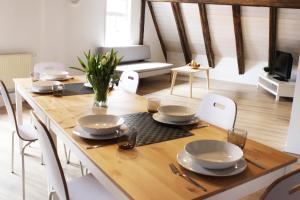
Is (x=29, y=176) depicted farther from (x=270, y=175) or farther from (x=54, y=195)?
(x=270, y=175)

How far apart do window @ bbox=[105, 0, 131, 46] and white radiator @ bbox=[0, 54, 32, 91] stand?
1997mm

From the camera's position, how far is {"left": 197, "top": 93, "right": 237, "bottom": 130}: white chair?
1907 millimetres

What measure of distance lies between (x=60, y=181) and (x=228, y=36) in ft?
18.3

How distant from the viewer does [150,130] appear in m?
1.61

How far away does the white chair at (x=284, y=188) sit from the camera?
0.96 meters

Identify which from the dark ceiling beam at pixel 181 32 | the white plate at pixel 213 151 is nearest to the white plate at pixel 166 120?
the white plate at pixel 213 151

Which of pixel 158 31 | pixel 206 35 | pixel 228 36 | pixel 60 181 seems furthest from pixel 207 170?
pixel 158 31

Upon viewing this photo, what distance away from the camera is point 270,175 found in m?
1.27

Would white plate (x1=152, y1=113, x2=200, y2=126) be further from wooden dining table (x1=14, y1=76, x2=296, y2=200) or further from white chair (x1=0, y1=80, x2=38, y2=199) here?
white chair (x1=0, y1=80, x2=38, y2=199)

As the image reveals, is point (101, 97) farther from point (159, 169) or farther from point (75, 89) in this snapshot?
point (159, 169)

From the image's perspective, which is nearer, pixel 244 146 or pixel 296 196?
pixel 296 196

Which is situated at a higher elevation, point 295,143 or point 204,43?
point 204,43

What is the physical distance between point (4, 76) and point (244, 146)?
3.82 meters

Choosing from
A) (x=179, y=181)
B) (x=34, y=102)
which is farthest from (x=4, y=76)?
(x=179, y=181)
